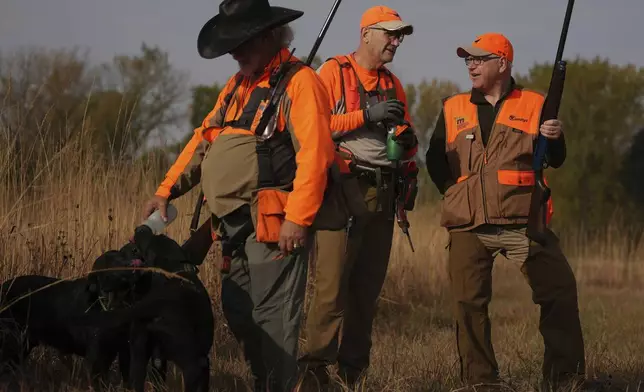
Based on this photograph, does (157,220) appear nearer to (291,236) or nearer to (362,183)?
(291,236)

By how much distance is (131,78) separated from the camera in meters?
26.0

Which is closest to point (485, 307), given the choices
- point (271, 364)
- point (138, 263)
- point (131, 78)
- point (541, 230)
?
point (541, 230)

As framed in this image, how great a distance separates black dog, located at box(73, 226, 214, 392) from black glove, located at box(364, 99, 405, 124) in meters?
1.71

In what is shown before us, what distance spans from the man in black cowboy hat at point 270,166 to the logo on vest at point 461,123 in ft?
5.23

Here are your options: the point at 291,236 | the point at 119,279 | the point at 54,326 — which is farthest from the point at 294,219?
the point at 54,326

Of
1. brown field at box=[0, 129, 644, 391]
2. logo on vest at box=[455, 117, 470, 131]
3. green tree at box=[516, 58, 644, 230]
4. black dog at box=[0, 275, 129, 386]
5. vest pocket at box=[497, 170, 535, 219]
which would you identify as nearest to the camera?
black dog at box=[0, 275, 129, 386]

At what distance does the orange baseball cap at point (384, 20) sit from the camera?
19.3 feet

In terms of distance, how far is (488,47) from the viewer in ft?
18.6

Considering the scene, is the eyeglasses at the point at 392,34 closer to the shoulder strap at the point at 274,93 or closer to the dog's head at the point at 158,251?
the shoulder strap at the point at 274,93

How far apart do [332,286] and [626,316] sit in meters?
5.84

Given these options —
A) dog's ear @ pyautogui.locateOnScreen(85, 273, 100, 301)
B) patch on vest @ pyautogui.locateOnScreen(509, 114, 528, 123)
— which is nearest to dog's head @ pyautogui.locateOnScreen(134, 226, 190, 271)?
dog's ear @ pyautogui.locateOnScreen(85, 273, 100, 301)

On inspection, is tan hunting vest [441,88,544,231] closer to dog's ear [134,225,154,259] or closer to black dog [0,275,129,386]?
dog's ear [134,225,154,259]

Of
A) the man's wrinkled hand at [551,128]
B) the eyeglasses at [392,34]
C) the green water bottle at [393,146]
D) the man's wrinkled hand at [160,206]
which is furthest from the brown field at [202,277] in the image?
the eyeglasses at [392,34]

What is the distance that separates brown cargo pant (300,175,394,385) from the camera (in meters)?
5.64
